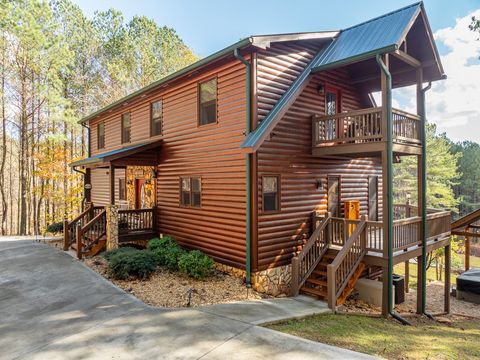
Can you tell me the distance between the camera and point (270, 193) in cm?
920

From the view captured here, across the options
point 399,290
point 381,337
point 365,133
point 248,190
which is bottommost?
point 399,290

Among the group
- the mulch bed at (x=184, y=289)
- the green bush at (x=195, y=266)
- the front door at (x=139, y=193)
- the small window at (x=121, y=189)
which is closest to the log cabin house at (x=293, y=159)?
the mulch bed at (x=184, y=289)

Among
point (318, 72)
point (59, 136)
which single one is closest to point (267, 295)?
point (318, 72)

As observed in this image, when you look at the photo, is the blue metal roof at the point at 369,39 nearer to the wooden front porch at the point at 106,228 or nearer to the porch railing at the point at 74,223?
the wooden front porch at the point at 106,228

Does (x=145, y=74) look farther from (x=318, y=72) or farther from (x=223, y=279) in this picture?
(x=223, y=279)

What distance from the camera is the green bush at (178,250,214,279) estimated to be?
8852mm

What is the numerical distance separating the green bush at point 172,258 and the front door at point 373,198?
7.67m

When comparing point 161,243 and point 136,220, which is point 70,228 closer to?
point 136,220

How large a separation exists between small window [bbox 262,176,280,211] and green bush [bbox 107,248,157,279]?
12.3ft

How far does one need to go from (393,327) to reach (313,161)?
17.2 feet

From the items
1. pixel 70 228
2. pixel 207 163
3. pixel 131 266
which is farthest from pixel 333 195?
pixel 70 228

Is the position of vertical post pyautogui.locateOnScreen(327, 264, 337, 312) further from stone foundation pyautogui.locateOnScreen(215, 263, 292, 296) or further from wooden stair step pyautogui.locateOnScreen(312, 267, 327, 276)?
stone foundation pyautogui.locateOnScreen(215, 263, 292, 296)

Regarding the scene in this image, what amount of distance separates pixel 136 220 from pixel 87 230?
1779 mm

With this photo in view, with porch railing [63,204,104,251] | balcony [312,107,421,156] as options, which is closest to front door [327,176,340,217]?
balcony [312,107,421,156]
